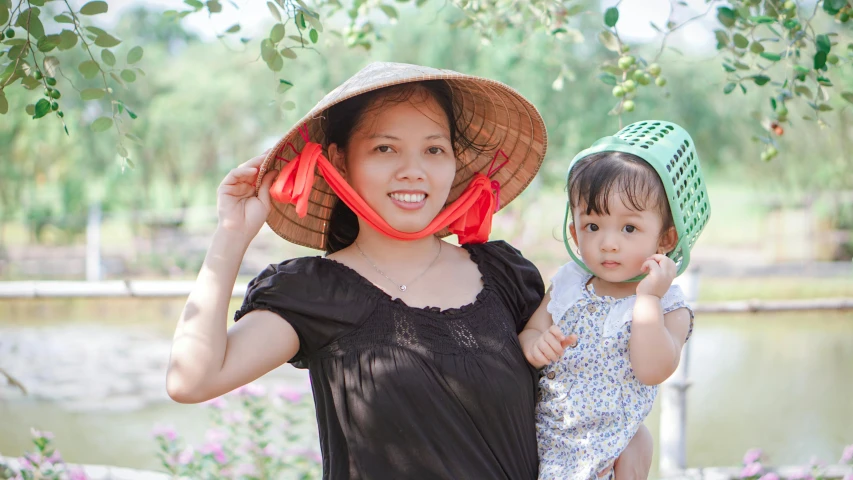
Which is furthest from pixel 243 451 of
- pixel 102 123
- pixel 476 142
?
pixel 476 142

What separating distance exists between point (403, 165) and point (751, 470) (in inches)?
87.0

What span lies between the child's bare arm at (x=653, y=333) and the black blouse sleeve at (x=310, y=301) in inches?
18.9

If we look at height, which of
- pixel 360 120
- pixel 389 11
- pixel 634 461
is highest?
pixel 389 11

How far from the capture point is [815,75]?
2.07m

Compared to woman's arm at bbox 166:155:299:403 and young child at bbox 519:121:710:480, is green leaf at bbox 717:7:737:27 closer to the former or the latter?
young child at bbox 519:121:710:480

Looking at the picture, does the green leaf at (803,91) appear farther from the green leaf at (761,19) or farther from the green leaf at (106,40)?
the green leaf at (106,40)

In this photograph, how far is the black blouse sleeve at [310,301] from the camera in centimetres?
136

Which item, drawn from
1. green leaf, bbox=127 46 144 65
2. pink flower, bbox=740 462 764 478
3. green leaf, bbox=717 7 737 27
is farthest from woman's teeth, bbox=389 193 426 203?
pink flower, bbox=740 462 764 478

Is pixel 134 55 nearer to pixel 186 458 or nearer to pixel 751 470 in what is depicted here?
pixel 186 458

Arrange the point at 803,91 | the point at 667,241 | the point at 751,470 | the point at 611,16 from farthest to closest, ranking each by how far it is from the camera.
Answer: the point at 751,470
the point at 803,91
the point at 611,16
the point at 667,241

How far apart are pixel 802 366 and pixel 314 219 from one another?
708cm

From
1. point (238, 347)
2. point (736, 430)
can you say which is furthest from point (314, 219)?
point (736, 430)

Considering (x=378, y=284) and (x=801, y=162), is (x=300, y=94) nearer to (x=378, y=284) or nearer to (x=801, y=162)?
(x=801, y=162)

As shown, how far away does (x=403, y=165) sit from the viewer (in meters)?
1.44
